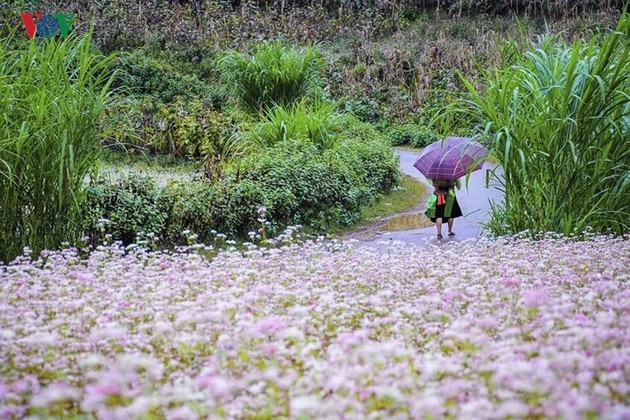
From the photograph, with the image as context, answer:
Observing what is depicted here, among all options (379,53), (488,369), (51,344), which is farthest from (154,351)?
(379,53)

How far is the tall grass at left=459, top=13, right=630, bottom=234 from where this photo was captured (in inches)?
267

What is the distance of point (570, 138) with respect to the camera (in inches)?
270

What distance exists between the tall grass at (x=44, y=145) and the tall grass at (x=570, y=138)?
327cm

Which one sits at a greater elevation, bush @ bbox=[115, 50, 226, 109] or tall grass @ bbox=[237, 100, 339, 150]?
tall grass @ bbox=[237, 100, 339, 150]

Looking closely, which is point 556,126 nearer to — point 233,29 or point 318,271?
point 318,271

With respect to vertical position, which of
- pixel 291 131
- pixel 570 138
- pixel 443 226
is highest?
pixel 570 138

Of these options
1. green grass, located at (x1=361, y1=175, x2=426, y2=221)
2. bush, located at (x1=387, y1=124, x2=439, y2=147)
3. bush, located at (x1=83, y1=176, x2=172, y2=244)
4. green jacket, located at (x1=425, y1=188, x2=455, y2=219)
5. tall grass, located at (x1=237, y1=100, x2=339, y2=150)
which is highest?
bush, located at (x1=83, y1=176, x2=172, y2=244)

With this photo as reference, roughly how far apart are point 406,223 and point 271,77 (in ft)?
13.2

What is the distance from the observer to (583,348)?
8.89 ft

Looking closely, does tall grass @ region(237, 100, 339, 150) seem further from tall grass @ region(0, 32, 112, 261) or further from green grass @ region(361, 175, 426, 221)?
tall grass @ region(0, 32, 112, 261)

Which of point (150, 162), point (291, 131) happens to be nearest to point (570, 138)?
point (291, 131)

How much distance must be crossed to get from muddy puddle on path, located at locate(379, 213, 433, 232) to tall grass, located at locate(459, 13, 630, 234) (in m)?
2.96

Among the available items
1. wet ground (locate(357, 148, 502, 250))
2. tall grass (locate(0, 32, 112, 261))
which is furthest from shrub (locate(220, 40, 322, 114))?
tall grass (locate(0, 32, 112, 261))

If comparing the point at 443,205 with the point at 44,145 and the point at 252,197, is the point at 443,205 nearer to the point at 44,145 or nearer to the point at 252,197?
Result: the point at 252,197
